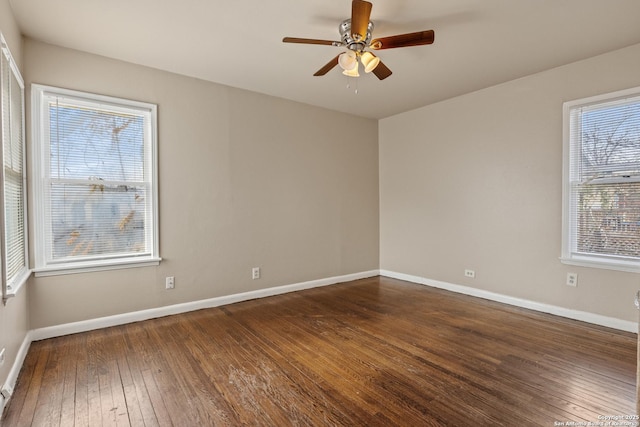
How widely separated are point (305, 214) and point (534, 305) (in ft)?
9.54

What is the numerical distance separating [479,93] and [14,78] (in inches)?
179

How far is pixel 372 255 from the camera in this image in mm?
5277

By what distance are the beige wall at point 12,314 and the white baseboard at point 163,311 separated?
225 mm

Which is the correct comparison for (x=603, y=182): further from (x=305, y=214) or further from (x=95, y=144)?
(x=95, y=144)

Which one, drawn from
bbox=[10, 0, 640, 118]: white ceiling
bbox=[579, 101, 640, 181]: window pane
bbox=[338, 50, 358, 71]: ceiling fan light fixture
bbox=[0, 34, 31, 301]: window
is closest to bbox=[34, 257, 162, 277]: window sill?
bbox=[0, 34, 31, 301]: window

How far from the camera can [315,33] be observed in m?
2.69

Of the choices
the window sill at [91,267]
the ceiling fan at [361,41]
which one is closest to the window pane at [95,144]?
the window sill at [91,267]

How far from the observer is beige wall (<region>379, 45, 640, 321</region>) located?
3.19 meters

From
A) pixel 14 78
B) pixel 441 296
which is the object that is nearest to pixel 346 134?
pixel 441 296

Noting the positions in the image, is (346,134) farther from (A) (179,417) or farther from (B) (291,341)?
(A) (179,417)

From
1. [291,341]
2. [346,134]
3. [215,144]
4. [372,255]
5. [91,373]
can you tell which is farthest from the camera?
[372,255]

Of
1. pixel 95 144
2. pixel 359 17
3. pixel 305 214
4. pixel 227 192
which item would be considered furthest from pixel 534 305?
pixel 95 144

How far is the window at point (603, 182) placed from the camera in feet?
9.73

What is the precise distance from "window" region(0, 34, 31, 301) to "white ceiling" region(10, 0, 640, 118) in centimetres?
A: 57
